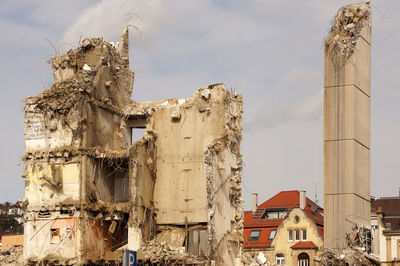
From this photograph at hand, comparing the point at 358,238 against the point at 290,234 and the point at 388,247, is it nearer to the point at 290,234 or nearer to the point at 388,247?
the point at 290,234

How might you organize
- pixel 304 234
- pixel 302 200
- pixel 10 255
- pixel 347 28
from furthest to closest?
pixel 302 200, pixel 304 234, pixel 10 255, pixel 347 28

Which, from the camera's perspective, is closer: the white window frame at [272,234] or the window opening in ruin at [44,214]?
the window opening in ruin at [44,214]

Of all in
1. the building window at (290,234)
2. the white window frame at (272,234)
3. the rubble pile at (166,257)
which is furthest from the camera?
the white window frame at (272,234)

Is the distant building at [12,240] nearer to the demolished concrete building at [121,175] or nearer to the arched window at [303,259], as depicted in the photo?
the demolished concrete building at [121,175]

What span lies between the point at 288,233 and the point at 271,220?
9.33 ft

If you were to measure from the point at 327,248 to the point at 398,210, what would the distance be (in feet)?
151

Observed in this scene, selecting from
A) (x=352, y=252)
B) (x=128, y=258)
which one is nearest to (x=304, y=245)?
(x=352, y=252)

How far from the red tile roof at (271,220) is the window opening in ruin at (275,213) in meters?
0.26

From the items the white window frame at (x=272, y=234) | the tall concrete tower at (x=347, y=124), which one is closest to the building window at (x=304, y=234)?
the white window frame at (x=272, y=234)

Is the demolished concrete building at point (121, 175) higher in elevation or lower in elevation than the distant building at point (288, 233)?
higher

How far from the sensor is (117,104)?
1502 inches

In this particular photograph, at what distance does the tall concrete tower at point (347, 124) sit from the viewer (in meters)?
26.9

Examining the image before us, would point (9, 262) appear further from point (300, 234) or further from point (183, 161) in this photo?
point (300, 234)

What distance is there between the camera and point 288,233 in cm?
6606
